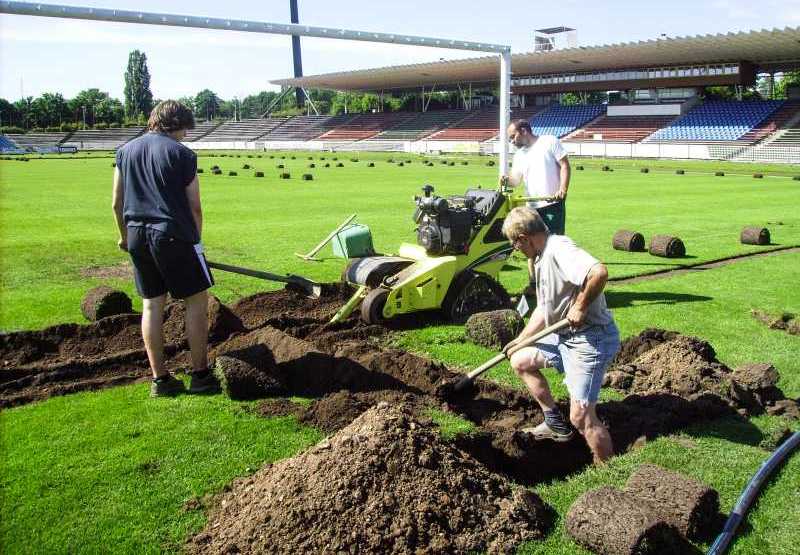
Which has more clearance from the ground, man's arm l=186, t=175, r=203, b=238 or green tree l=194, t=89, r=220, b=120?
green tree l=194, t=89, r=220, b=120

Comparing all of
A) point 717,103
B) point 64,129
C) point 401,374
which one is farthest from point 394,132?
point 401,374

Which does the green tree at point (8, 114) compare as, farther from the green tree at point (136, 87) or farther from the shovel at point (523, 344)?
the shovel at point (523, 344)

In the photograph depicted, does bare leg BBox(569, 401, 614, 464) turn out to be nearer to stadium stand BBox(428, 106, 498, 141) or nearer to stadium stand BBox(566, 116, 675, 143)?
stadium stand BBox(566, 116, 675, 143)

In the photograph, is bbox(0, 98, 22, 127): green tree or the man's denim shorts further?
bbox(0, 98, 22, 127): green tree

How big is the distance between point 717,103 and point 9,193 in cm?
5458

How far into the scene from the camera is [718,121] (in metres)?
56.3

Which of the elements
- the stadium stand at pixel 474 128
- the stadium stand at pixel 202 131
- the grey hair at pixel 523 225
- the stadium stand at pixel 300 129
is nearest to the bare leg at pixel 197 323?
the grey hair at pixel 523 225

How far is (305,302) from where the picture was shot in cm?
891

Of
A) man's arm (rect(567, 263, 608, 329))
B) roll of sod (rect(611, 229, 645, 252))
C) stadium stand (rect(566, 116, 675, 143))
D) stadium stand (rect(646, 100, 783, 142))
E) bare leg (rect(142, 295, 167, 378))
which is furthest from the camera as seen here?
stadium stand (rect(566, 116, 675, 143))

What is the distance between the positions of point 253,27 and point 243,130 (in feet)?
290

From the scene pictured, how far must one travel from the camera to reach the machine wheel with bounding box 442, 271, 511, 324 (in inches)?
318

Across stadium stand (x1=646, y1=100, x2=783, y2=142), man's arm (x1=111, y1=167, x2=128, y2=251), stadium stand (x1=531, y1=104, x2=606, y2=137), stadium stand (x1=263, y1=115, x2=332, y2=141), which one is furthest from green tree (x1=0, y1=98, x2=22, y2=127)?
man's arm (x1=111, y1=167, x2=128, y2=251)

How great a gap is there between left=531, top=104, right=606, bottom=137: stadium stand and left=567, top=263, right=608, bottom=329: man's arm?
62.9m

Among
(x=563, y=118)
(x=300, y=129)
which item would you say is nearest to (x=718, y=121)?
(x=563, y=118)
